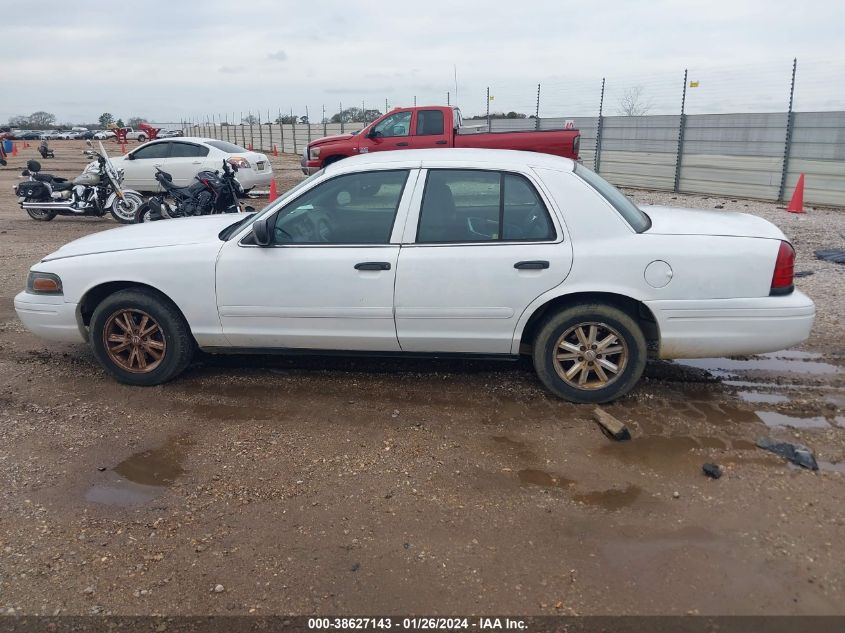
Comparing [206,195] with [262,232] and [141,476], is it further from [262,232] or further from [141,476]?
[141,476]

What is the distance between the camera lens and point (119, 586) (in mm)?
2793

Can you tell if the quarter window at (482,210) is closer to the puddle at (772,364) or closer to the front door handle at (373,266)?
the front door handle at (373,266)

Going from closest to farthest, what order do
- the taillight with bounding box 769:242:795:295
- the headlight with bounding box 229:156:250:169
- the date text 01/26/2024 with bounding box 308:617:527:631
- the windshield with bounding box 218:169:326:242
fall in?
the date text 01/26/2024 with bounding box 308:617:527:631 < the taillight with bounding box 769:242:795:295 < the windshield with bounding box 218:169:326:242 < the headlight with bounding box 229:156:250:169

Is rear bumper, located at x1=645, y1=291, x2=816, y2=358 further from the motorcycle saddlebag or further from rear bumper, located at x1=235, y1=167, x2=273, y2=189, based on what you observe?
the motorcycle saddlebag

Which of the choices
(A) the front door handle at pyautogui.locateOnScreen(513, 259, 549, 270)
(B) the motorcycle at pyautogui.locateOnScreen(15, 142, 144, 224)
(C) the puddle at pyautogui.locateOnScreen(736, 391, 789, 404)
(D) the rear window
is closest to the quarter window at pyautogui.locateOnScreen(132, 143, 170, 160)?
(D) the rear window

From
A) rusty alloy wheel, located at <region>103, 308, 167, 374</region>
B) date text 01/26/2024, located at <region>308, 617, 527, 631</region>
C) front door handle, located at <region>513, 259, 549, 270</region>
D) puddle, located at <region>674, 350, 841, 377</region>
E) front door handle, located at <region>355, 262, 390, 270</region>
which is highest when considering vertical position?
front door handle, located at <region>513, 259, 549, 270</region>

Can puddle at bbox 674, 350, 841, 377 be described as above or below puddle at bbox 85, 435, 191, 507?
above

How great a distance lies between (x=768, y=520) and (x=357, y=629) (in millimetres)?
2016

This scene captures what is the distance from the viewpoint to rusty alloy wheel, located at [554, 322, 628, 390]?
4316 millimetres

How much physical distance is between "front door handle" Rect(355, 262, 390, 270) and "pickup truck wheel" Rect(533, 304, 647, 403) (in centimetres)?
110

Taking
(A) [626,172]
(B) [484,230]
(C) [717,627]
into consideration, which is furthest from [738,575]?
(A) [626,172]

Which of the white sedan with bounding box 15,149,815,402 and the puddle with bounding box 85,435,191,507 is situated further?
the white sedan with bounding box 15,149,815,402

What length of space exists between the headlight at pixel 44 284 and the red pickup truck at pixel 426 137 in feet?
30.8

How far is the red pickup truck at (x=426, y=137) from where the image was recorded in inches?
498
